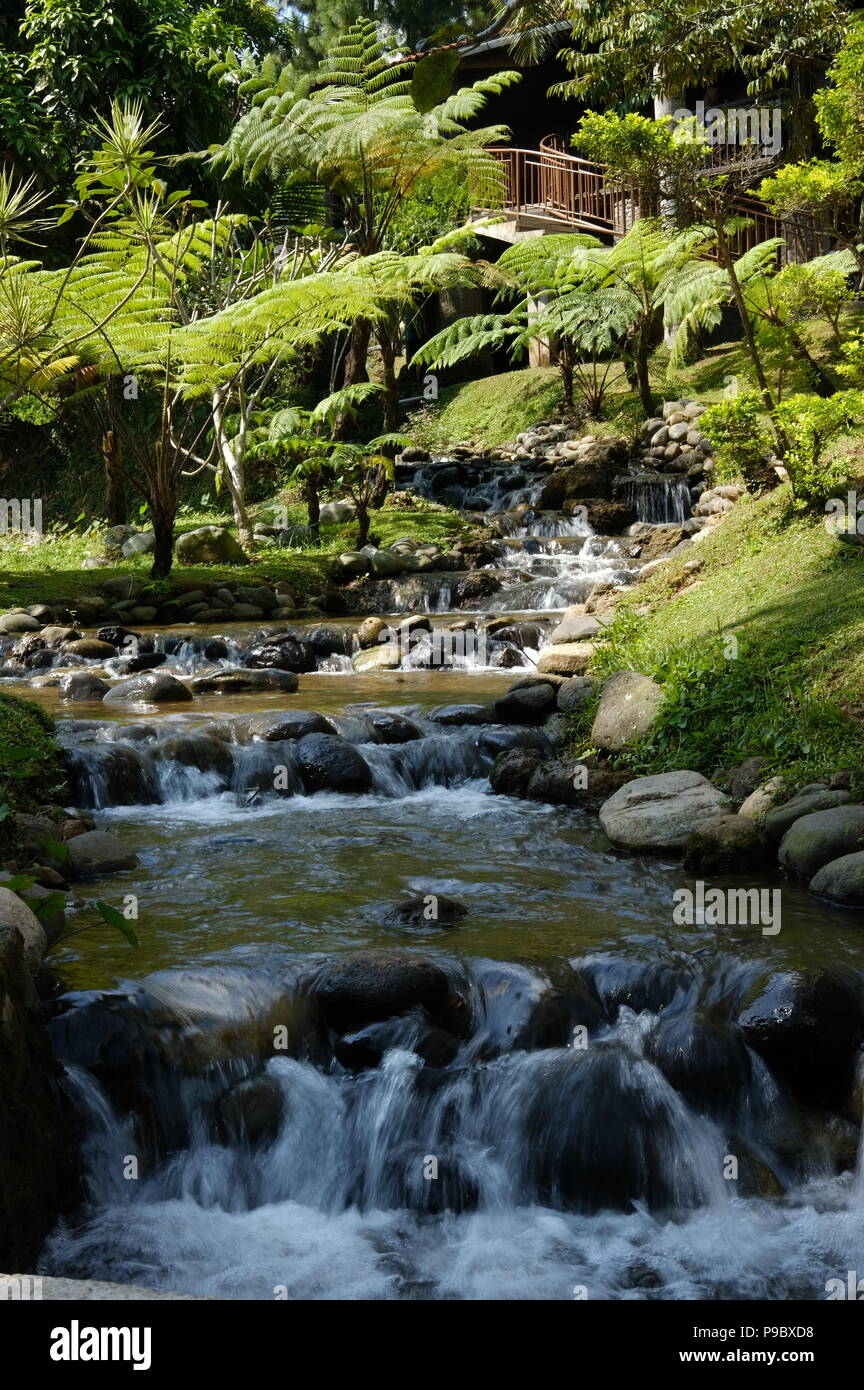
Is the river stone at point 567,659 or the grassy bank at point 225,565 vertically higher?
the grassy bank at point 225,565

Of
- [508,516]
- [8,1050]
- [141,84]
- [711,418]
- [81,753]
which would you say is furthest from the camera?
[141,84]

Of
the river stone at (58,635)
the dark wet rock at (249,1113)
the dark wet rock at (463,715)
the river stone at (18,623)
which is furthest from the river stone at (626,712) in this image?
the river stone at (18,623)

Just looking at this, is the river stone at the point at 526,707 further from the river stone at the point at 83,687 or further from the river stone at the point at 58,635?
the river stone at the point at 58,635

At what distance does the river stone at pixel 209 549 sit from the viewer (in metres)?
13.9

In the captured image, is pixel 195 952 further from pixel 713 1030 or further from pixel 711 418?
pixel 711 418

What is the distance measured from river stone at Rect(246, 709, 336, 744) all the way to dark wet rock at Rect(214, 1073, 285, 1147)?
3.69 metres

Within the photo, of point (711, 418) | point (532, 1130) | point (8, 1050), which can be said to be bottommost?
point (532, 1130)

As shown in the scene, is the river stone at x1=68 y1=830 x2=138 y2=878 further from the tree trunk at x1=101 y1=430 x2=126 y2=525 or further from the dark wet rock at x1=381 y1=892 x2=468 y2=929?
the tree trunk at x1=101 y1=430 x2=126 y2=525

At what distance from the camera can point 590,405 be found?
17.4 meters

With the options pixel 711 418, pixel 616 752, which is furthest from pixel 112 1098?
pixel 711 418

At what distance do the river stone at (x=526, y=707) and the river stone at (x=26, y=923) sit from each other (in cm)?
453

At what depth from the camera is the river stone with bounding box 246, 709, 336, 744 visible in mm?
7664

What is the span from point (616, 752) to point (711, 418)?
3341 millimetres

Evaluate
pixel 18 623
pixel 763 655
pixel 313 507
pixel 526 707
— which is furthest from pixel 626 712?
pixel 313 507
